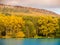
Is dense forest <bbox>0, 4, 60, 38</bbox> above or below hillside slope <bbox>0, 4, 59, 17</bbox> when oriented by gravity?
below

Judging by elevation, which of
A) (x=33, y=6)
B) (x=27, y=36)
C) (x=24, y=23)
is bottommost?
(x=27, y=36)

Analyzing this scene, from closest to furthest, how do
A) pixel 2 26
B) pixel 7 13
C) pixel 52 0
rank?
1. pixel 2 26
2. pixel 7 13
3. pixel 52 0

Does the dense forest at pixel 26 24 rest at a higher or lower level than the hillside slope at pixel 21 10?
lower

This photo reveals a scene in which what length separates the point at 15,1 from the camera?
1944 cm

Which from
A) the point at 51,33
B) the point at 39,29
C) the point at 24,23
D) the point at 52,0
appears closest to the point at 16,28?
the point at 24,23

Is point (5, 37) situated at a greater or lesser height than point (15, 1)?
lesser

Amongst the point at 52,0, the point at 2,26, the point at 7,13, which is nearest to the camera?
the point at 2,26

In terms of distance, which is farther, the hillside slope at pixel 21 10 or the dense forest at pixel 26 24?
the hillside slope at pixel 21 10

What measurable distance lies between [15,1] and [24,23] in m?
3.43

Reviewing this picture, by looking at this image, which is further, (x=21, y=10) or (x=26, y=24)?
(x=21, y=10)

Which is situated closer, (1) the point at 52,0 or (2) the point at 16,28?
(2) the point at 16,28

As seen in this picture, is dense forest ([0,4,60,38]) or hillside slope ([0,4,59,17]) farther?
hillside slope ([0,4,59,17])

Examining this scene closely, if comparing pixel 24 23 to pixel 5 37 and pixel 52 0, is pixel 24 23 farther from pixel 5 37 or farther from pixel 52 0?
pixel 52 0

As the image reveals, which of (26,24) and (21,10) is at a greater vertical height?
(21,10)
